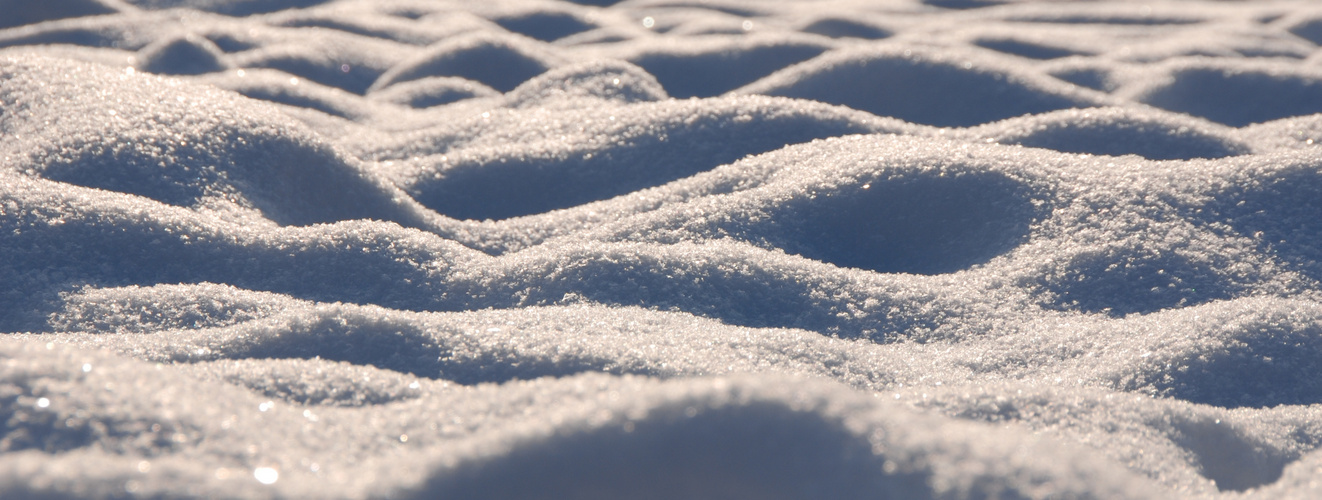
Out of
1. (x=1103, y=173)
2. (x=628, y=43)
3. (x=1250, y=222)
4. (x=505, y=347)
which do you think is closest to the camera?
(x=505, y=347)

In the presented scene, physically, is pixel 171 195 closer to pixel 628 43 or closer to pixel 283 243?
pixel 283 243

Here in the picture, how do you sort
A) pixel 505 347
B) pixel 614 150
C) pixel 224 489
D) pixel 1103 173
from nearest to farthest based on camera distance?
pixel 224 489, pixel 505 347, pixel 1103 173, pixel 614 150

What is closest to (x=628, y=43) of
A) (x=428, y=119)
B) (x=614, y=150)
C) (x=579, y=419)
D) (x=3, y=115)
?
(x=428, y=119)

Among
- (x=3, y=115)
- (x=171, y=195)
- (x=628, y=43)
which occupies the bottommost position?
(x=171, y=195)

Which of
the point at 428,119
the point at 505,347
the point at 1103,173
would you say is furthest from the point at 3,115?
the point at 1103,173

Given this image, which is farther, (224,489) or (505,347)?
(505,347)

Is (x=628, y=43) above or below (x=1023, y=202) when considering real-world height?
above
